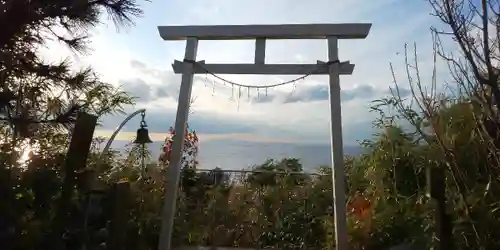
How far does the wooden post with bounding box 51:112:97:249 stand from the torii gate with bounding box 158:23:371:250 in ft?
4.85

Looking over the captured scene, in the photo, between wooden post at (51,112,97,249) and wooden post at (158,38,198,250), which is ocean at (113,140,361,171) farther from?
wooden post at (51,112,97,249)

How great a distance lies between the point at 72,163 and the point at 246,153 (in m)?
3.65

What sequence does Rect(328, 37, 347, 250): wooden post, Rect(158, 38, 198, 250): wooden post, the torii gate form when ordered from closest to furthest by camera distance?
Rect(328, 37, 347, 250): wooden post < the torii gate < Rect(158, 38, 198, 250): wooden post

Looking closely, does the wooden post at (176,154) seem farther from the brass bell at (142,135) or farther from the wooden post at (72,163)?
the wooden post at (72,163)

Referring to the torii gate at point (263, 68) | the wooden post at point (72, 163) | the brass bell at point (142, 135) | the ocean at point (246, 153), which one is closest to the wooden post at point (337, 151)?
the torii gate at point (263, 68)

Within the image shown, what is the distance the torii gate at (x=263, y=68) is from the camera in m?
3.87

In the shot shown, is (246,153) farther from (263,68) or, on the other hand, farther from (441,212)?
(441,212)

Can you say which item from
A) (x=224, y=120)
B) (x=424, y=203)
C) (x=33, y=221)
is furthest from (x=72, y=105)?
(x=424, y=203)

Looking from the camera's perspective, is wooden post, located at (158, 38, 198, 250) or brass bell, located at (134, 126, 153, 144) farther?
brass bell, located at (134, 126, 153, 144)

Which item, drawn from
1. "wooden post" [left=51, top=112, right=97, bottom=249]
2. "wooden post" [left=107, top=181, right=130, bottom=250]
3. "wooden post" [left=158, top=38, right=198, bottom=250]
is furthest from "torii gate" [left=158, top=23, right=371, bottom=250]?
"wooden post" [left=51, top=112, right=97, bottom=249]

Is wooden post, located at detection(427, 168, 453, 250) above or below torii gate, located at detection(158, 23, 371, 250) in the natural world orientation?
below

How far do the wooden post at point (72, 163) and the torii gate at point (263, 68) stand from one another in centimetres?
148

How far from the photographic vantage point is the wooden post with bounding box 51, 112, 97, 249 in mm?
2566

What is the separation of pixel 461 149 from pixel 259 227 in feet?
7.68
